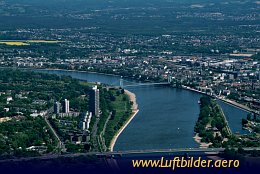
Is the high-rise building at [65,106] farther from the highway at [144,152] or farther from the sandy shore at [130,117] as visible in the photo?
the highway at [144,152]

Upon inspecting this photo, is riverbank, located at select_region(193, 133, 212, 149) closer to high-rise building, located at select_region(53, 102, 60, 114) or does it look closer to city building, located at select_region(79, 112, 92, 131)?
city building, located at select_region(79, 112, 92, 131)

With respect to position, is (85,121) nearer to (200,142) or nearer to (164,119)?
(164,119)

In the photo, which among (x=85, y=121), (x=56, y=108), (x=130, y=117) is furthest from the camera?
(x=56, y=108)

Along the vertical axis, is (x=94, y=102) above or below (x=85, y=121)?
above

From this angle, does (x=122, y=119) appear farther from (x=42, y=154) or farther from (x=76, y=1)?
(x=76, y=1)

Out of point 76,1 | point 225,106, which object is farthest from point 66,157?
point 76,1

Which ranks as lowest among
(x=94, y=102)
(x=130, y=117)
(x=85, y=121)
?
(x=130, y=117)

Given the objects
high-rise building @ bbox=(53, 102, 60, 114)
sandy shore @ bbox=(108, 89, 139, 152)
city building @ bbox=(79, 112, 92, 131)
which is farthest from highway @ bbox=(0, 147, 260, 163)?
high-rise building @ bbox=(53, 102, 60, 114)

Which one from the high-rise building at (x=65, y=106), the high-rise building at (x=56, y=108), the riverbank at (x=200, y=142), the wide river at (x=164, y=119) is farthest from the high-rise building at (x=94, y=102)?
the riverbank at (x=200, y=142)

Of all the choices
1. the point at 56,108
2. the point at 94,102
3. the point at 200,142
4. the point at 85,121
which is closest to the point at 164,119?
the point at 85,121
